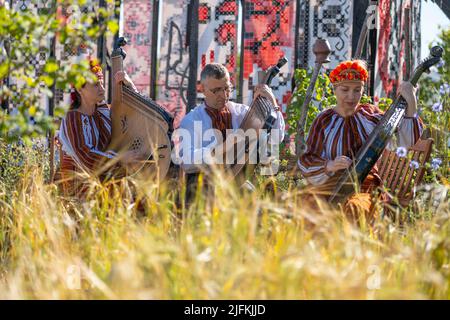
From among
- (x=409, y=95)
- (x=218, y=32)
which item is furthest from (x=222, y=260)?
(x=218, y=32)

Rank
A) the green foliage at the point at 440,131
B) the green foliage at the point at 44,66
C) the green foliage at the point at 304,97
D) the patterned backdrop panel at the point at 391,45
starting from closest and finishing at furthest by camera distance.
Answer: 1. the green foliage at the point at 44,66
2. the green foliage at the point at 440,131
3. the green foliage at the point at 304,97
4. the patterned backdrop panel at the point at 391,45

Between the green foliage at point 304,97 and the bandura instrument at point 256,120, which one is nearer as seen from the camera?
the bandura instrument at point 256,120

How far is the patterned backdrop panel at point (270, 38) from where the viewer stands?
9781 millimetres

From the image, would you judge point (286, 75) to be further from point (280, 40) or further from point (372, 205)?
point (372, 205)

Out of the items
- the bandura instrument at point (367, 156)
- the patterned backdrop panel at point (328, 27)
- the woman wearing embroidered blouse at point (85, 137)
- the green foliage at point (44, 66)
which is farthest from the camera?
the patterned backdrop panel at point (328, 27)

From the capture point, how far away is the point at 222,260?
3.02 m

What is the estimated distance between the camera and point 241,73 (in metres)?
9.92

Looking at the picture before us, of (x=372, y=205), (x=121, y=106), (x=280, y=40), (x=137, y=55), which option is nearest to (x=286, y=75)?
(x=280, y=40)

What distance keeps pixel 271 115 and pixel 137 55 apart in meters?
5.84

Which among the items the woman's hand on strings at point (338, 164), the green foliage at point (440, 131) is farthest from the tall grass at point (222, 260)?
the green foliage at point (440, 131)

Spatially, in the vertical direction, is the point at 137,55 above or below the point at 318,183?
above

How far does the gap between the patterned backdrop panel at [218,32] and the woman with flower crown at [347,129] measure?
5.06 m

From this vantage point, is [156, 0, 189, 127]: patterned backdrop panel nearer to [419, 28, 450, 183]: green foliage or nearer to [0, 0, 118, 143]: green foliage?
[419, 28, 450, 183]: green foliage

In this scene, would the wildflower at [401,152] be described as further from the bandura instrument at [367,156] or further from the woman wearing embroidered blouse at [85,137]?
the woman wearing embroidered blouse at [85,137]
